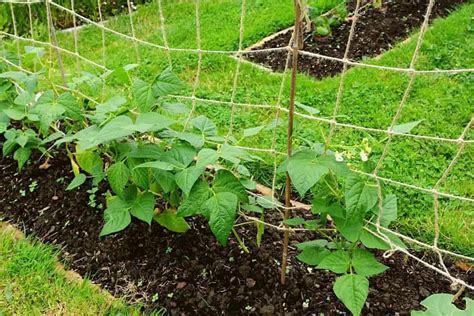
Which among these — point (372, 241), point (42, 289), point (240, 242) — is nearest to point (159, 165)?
point (240, 242)

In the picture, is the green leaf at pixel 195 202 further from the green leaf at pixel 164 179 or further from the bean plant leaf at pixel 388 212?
the bean plant leaf at pixel 388 212

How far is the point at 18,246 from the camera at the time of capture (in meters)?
2.64

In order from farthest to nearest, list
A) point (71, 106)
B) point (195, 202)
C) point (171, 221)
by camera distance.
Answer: point (71, 106), point (171, 221), point (195, 202)

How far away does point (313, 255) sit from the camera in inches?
81.7

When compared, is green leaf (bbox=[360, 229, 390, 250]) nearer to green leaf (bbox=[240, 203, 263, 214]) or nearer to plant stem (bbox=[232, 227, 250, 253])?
green leaf (bbox=[240, 203, 263, 214])

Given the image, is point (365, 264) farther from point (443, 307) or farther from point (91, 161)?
point (91, 161)

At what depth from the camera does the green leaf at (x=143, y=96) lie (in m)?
2.14

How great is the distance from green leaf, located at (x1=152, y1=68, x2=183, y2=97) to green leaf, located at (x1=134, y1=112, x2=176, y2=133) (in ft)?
0.28

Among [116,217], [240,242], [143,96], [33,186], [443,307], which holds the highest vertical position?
[143,96]

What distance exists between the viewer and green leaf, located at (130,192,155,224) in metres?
2.22

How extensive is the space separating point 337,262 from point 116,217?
2.82 feet

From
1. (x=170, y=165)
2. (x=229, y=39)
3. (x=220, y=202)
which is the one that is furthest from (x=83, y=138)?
(x=229, y=39)

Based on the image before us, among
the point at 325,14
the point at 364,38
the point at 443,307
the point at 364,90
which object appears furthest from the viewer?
the point at 325,14

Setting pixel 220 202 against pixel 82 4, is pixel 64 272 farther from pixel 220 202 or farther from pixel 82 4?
pixel 82 4
